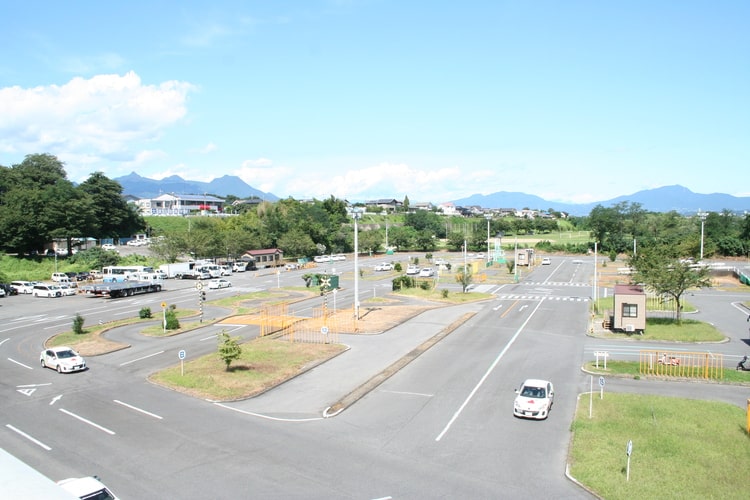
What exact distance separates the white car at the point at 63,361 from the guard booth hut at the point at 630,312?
112 ft

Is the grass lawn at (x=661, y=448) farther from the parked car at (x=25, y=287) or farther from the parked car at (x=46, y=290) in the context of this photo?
the parked car at (x=25, y=287)

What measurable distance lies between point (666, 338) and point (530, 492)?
25.8 metres

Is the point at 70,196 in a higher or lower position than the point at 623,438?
higher

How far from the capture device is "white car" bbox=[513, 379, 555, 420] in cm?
2102

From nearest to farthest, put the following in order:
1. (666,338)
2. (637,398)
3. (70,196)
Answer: (637,398) < (666,338) < (70,196)

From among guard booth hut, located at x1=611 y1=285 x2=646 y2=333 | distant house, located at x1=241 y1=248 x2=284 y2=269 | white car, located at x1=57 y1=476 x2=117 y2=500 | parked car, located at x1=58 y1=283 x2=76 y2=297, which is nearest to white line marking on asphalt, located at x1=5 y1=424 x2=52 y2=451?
white car, located at x1=57 y1=476 x2=117 y2=500

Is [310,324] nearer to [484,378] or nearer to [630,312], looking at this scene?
[484,378]

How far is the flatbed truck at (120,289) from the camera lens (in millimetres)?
57059

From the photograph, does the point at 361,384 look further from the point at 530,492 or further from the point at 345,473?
the point at 530,492

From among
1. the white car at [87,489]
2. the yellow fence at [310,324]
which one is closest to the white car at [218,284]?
the yellow fence at [310,324]

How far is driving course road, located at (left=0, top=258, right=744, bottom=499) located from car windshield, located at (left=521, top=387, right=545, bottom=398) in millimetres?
1087

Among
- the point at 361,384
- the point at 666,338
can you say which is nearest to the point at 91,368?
the point at 361,384

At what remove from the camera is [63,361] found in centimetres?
2823

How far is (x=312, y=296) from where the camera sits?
5706 centimetres
